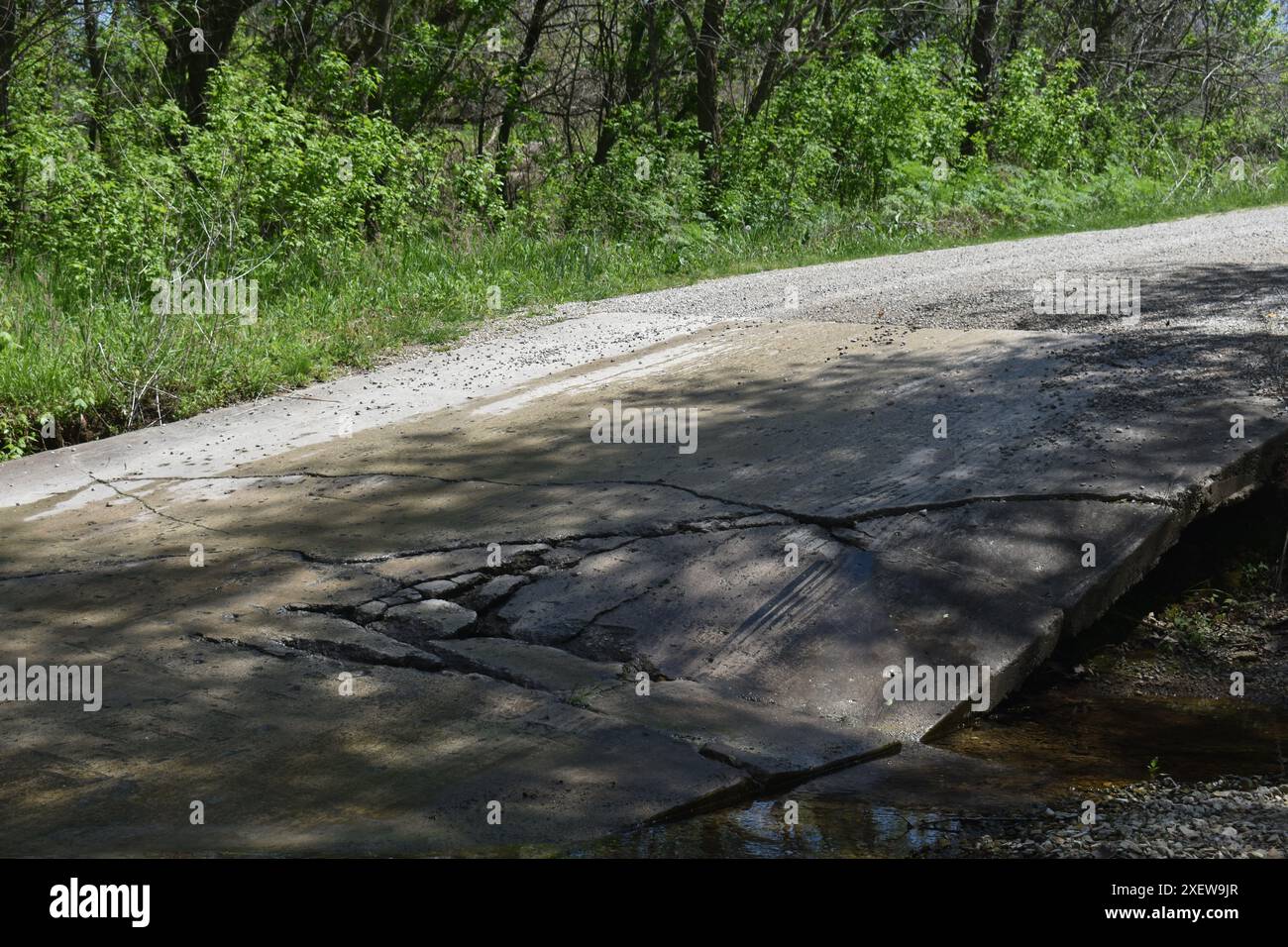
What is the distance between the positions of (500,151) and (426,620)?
12859 mm

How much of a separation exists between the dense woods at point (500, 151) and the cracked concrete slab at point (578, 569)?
211 centimetres

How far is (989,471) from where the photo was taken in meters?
5.94

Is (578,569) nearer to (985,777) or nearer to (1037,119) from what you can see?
(985,777)

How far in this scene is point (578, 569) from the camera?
17.4ft

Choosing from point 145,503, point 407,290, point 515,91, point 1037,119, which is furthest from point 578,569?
point 1037,119

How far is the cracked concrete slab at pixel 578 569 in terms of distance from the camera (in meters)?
3.72

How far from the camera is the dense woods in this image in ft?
32.4

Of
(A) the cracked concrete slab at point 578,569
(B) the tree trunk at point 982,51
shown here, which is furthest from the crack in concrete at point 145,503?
(B) the tree trunk at point 982,51

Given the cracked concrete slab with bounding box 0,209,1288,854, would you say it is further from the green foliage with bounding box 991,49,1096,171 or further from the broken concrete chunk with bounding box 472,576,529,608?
the green foliage with bounding box 991,49,1096,171

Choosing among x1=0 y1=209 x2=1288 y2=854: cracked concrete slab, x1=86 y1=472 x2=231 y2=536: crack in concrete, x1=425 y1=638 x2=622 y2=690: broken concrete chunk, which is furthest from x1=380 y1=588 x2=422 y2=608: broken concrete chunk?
x1=86 y1=472 x2=231 y2=536: crack in concrete

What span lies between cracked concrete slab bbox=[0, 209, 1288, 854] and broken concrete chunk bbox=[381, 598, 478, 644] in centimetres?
3

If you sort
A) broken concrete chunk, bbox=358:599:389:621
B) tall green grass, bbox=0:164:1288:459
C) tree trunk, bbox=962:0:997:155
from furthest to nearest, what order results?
tree trunk, bbox=962:0:997:155, tall green grass, bbox=0:164:1288:459, broken concrete chunk, bbox=358:599:389:621

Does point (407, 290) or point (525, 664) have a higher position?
point (407, 290)

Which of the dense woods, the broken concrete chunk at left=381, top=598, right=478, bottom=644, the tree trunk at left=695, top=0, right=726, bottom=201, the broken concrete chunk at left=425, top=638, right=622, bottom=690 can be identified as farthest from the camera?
the tree trunk at left=695, top=0, right=726, bottom=201
